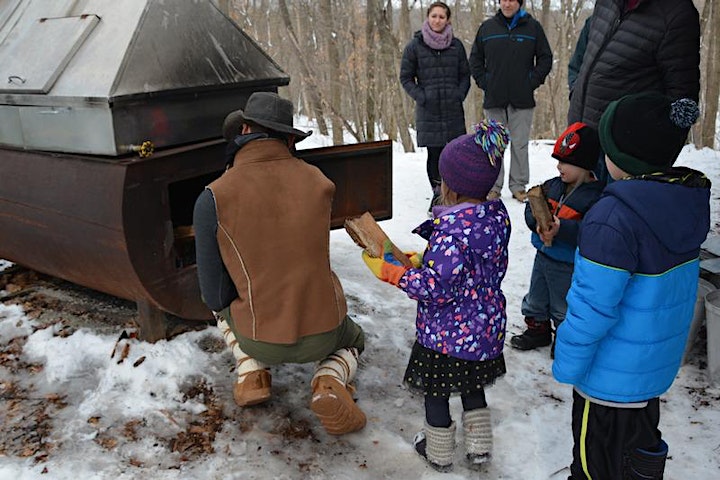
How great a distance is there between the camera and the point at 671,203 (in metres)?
2.17

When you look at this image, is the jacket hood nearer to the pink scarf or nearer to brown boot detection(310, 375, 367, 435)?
brown boot detection(310, 375, 367, 435)

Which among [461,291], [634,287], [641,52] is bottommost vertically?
[461,291]

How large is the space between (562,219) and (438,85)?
3145 mm

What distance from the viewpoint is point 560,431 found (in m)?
3.12

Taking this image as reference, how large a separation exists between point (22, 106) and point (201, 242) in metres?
1.57

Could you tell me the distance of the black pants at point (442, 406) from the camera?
9.02 feet

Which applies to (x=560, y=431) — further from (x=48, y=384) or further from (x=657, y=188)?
(x=48, y=384)

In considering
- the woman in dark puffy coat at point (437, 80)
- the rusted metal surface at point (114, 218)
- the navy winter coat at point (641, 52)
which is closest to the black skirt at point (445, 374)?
the rusted metal surface at point (114, 218)

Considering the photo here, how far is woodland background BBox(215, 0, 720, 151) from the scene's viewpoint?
509 inches

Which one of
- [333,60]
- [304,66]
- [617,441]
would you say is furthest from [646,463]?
[333,60]

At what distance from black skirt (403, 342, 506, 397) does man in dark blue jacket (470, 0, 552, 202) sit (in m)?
3.69

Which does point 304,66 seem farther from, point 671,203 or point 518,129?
point 671,203

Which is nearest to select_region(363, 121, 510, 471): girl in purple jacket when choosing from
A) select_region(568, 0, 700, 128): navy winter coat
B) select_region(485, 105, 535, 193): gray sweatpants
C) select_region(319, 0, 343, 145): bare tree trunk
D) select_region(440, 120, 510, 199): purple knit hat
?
select_region(440, 120, 510, 199): purple knit hat

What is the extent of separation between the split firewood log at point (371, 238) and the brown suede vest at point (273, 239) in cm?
25
